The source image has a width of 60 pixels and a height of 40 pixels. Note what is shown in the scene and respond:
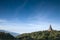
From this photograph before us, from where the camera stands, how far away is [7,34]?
3809 centimetres

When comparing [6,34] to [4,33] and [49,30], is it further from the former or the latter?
[49,30]

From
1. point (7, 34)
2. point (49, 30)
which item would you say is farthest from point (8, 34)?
point (49, 30)

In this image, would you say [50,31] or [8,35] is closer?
[8,35]

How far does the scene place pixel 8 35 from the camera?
3781cm

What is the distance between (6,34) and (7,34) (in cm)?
30

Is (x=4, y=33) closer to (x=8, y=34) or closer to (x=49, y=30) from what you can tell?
(x=8, y=34)

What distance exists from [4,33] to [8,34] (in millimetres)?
1398

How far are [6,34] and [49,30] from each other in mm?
28629

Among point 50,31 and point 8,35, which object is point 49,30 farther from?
point 8,35

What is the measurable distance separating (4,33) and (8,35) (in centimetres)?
178

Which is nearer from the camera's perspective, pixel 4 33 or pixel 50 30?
pixel 4 33

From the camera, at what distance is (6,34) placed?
38094 mm

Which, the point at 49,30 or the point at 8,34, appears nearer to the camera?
the point at 8,34

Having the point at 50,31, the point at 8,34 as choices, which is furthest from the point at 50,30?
the point at 8,34
